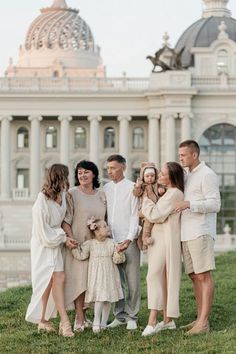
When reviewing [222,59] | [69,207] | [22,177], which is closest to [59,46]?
[22,177]

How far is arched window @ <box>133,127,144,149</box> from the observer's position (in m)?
68.9

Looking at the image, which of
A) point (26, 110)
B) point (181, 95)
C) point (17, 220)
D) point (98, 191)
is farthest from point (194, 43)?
point (98, 191)

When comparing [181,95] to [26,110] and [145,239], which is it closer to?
[26,110]

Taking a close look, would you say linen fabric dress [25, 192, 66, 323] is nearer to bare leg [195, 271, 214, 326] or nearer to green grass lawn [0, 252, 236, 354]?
green grass lawn [0, 252, 236, 354]

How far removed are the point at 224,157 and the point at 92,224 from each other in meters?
51.6

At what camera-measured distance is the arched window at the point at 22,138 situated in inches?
2729

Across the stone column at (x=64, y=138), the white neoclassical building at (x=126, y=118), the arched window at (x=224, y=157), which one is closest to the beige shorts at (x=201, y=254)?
the white neoclassical building at (x=126, y=118)

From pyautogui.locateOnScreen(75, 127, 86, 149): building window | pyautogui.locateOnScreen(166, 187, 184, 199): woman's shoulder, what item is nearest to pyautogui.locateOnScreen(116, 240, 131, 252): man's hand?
pyautogui.locateOnScreen(166, 187, 184, 199): woman's shoulder

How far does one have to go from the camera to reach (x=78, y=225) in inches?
595

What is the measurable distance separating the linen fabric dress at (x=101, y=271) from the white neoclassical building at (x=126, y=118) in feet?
157

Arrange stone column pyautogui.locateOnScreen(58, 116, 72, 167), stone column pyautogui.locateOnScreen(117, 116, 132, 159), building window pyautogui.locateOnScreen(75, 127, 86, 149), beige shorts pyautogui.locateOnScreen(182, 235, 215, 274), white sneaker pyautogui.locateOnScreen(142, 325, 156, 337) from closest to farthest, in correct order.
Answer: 1. white sneaker pyautogui.locateOnScreen(142, 325, 156, 337)
2. beige shorts pyautogui.locateOnScreen(182, 235, 215, 274)
3. stone column pyautogui.locateOnScreen(117, 116, 132, 159)
4. stone column pyautogui.locateOnScreen(58, 116, 72, 167)
5. building window pyautogui.locateOnScreen(75, 127, 86, 149)

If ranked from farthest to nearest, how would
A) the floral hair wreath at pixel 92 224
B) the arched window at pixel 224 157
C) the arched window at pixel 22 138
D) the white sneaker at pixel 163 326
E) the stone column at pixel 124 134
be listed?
the arched window at pixel 22 138 → the stone column at pixel 124 134 → the arched window at pixel 224 157 → the floral hair wreath at pixel 92 224 → the white sneaker at pixel 163 326

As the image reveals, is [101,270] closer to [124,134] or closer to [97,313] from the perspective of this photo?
[97,313]

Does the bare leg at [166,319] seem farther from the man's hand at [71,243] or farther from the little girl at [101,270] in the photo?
the man's hand at [71,243]
